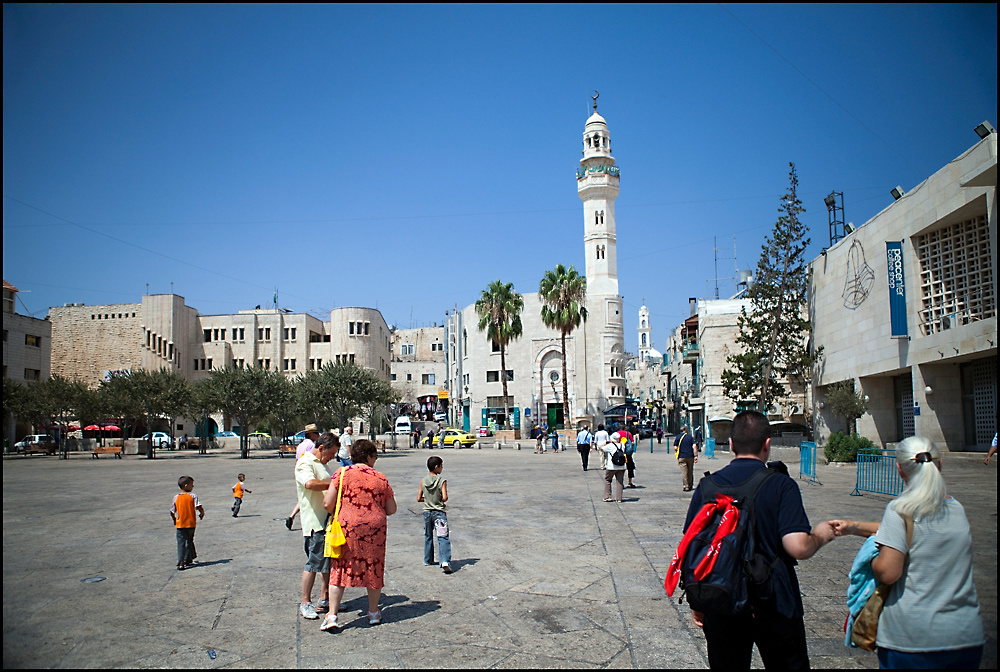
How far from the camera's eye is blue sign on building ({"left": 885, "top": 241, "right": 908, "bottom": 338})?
909 inches

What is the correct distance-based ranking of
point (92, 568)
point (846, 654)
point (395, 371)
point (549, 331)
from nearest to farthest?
1. point (846, 654)
2. point (92, 568)
3. point (549, 331)
4. point (395, 371)

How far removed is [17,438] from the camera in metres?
55.6

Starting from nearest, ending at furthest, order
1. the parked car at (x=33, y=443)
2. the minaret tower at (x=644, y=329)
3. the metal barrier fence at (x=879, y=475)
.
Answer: the metal barrier fence at (x=879, y=475)
the parked car at (x=33, y=443)
the minaret tower at (x=644, y=329)

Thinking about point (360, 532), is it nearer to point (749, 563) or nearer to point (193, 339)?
point (749, 563)

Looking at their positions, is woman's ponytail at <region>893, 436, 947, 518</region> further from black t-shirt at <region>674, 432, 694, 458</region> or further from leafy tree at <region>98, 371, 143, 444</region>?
leafy tree at <region>98, 371, 143, 444</region>

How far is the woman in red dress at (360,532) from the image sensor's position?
5840 mm

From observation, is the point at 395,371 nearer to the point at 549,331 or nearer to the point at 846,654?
the point at 549,331

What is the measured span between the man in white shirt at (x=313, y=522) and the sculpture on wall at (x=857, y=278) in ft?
82.1

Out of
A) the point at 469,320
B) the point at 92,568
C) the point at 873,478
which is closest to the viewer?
the point at 92,568

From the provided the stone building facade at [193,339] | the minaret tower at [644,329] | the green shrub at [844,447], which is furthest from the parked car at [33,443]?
the minaret tower at [644,329]

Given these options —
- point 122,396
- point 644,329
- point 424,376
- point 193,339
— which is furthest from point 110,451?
point 644,329

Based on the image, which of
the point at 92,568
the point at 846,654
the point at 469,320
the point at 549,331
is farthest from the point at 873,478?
the point at 469,320

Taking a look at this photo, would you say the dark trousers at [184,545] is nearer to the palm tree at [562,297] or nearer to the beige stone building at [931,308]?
the beige stone building at [931,308]

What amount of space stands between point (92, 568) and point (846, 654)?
7.90 meters
